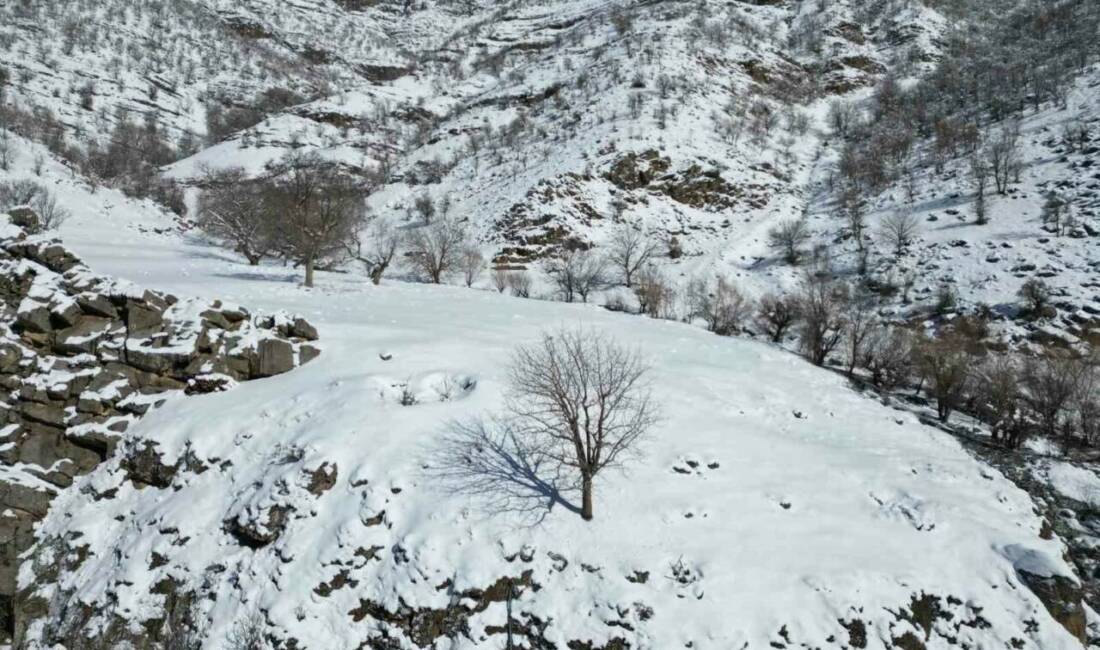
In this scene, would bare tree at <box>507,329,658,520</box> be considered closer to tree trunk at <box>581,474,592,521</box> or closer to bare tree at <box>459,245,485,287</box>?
tree trunk at <box>581,474,592,521</box>

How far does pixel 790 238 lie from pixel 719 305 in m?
15.3

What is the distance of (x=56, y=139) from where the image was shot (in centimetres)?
6731

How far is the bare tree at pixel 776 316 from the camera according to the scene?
29.9 meters

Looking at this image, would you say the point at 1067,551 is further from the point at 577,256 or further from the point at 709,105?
the point at 709,105

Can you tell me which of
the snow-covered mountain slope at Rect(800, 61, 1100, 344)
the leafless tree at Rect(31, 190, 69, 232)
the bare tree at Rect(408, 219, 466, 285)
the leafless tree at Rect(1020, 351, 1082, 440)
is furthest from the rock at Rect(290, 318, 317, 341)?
the snow-covered mountain slope at Rect(800, 61, 1100, 344)

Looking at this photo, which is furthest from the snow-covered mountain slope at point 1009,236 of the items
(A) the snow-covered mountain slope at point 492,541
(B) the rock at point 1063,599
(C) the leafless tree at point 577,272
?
(B) the rock at point 1063,599

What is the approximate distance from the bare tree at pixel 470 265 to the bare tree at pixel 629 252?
10.3 metres

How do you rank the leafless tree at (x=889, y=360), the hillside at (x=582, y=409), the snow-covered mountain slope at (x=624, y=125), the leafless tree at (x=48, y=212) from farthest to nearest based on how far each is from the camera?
1. the snow-covered mountain slope at (x=624, y=125)
2. the leafless tree at (x=48, y=212)
3. the leafless tree at (x=889, y=360)
4. the hillside at (x=582, y=409)

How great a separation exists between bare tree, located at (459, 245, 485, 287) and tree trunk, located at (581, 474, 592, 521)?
92.6 ft

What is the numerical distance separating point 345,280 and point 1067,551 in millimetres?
30967

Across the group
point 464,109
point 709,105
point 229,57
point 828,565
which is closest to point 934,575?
point 828,565

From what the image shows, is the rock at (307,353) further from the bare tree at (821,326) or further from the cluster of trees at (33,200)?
the cluster of trees at (33,200)

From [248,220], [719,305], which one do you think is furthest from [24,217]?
[719,305]

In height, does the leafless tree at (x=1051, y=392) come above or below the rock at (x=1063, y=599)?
above
